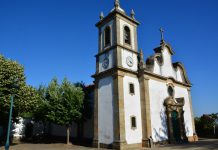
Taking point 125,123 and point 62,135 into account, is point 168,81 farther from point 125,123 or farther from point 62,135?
point 62,135

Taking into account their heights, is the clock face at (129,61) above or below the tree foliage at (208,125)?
above

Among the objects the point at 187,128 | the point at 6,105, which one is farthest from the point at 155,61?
the point at 6,105

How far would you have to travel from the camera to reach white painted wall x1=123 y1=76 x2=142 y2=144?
2097cm

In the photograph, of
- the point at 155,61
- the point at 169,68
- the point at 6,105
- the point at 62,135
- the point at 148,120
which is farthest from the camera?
the point at 62,135

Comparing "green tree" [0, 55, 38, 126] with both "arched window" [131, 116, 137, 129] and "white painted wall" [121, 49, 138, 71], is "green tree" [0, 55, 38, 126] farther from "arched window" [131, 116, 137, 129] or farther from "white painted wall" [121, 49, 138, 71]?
"arched window" [131, 116, 137, 129]

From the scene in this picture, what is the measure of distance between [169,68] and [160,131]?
8.33 metres

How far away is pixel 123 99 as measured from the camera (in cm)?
2122

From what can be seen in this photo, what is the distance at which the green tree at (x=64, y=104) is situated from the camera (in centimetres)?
2362

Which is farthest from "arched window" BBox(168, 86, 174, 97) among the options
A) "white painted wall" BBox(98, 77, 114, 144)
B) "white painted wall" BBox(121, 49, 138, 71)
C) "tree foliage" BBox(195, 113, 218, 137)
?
"tree foliage" BBox(195, 113, 218, 137)

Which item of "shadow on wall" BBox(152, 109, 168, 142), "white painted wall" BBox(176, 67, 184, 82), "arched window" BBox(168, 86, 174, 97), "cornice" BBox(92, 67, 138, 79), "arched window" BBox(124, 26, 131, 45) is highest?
"arched window" BBox(124, 26, 131, 45)

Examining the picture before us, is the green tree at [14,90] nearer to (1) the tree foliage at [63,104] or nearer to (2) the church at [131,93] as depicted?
(1) the tree foliage at [63,104]

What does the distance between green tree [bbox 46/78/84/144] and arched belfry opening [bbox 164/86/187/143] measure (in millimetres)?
9951

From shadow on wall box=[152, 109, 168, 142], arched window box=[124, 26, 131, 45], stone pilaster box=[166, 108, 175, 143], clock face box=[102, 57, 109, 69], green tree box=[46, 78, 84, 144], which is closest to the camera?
shadow on wall box=[152, 109, 168, 142]

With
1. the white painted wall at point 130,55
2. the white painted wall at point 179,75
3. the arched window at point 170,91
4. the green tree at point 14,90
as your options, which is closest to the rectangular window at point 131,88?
the white painted wall at point 130,55
